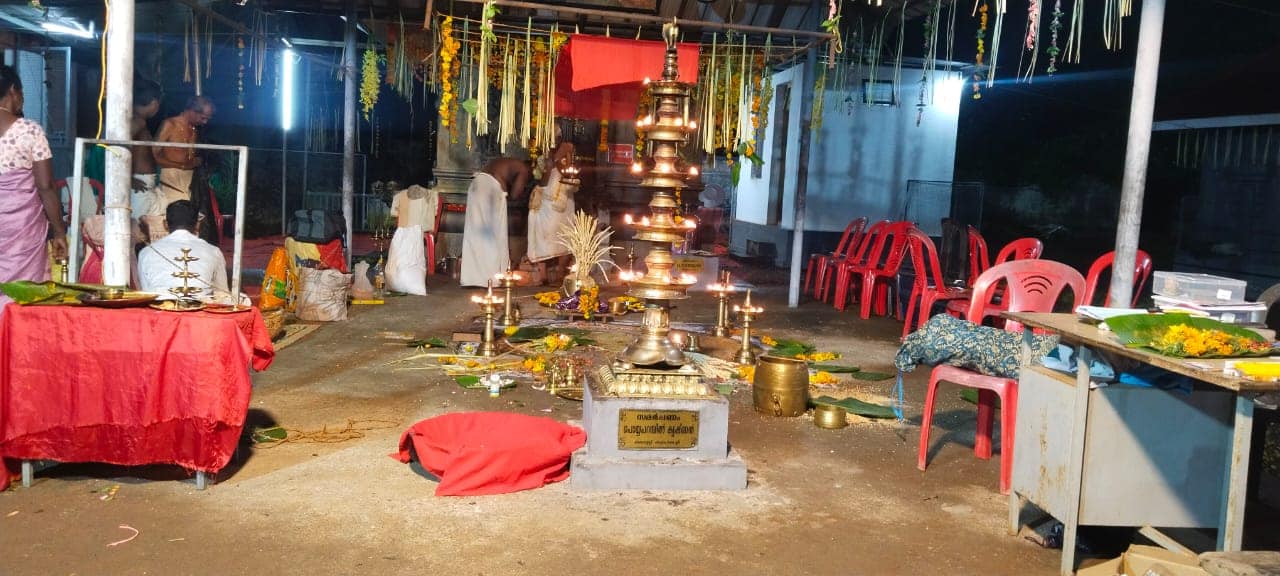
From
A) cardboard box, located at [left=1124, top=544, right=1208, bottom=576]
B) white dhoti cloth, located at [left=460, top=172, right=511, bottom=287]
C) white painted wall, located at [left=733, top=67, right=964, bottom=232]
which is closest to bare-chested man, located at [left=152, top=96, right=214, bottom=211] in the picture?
white dhoti cloth, located at [left=460, top=172, right=511, bottom=287]

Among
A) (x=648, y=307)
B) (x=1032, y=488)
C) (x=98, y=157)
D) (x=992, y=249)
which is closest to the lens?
(x=1032, y=488)

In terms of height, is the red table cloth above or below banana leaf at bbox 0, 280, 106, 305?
below

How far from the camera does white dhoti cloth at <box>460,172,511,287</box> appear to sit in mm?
11836

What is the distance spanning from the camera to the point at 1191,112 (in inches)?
462

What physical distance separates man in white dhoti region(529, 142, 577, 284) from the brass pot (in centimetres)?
642

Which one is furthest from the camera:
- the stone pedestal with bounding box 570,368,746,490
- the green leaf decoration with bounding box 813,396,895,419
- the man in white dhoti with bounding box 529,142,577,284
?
the man in white dhoti with bounding box 529,142,577,284

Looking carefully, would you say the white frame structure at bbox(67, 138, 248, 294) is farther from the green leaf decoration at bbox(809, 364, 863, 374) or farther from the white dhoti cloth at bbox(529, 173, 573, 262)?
the white dhoti cloth at bbox(529, 173, 573, 262)

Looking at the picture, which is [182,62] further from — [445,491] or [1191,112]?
[1191,112]

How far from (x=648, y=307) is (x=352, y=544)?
202 centimetres

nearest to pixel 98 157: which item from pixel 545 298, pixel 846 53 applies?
pixel 545 298

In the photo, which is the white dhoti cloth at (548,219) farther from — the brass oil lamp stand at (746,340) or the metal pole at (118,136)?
the metal pole at (118,136)

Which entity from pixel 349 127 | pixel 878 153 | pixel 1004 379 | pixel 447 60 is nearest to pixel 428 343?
pixel 447 60

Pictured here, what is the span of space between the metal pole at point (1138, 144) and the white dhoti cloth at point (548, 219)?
7.76 meters

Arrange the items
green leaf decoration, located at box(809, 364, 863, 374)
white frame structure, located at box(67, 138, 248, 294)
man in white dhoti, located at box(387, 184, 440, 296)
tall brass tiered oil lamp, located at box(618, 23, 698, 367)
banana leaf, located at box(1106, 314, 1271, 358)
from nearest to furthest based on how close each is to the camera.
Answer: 1. banana leaf, located at box(1106, 314, 1271, 358)
2. white frame structure, located at box(67, 138, 248, 294)
3. tall brass tiered oil lamp, located at box(618, 23, 698, 367)
4. green leaf decoration, located at box(809, 364, 863, 374)
5. man in white dhoti, located at box(387, 184, 440, 296)
